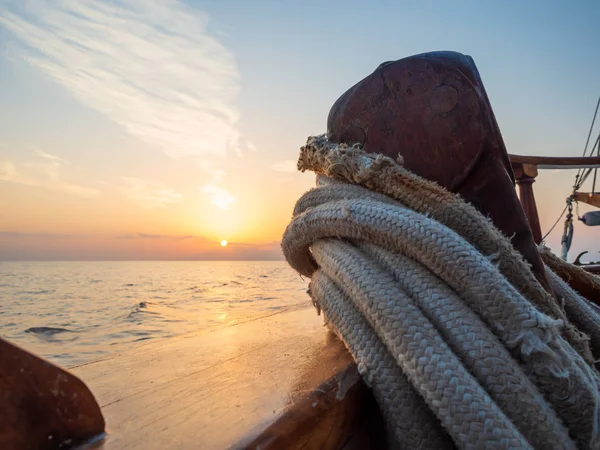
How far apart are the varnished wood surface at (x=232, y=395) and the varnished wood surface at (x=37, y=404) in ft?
0.16

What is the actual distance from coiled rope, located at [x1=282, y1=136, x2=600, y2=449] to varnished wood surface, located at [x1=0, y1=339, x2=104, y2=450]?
399 mm

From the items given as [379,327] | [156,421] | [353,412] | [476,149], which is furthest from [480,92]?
[156,421]

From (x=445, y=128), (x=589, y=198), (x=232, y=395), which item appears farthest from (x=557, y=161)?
(x=589, y=198)

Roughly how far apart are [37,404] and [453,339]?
1.75ft

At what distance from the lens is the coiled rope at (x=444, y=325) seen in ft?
1.83

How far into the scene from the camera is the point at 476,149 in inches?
32.7

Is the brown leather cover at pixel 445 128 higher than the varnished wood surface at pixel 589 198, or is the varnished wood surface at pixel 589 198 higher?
the brown leather cover at pixel 445 128

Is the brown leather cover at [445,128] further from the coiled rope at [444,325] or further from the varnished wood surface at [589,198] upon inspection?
the varnished wood surface at [589,198]

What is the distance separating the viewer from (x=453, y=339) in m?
0.61

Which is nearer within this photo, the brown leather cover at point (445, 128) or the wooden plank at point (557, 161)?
the brown leather cover at point (445, 128)

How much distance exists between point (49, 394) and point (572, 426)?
0.69m

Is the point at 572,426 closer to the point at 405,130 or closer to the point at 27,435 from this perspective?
the point at 405,130

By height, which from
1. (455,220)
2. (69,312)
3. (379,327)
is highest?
(455,220)

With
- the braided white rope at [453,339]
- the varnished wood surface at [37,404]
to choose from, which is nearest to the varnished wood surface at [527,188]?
the braided white rope at [453,339]
